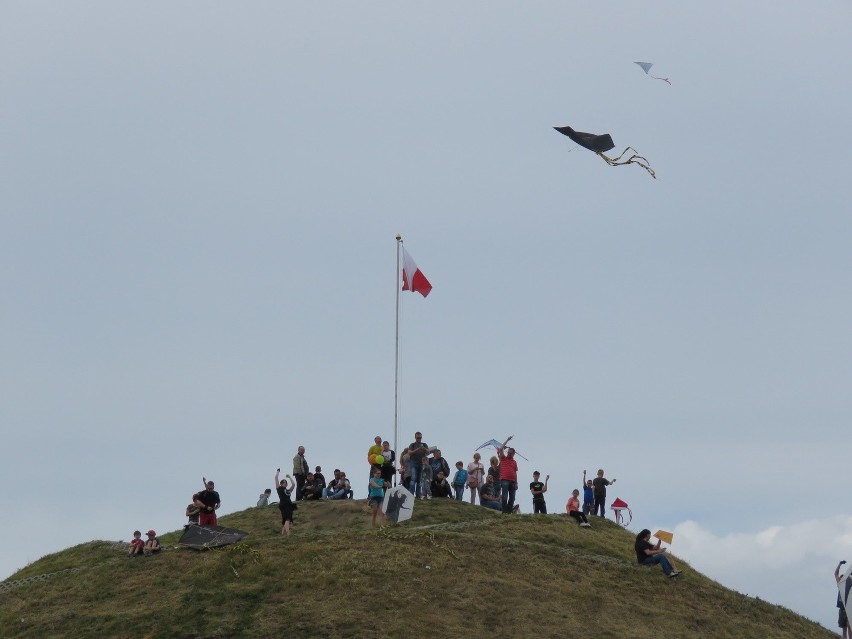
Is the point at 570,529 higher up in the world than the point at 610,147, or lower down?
lower down

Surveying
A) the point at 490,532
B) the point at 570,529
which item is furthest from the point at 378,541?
the point at 570,529

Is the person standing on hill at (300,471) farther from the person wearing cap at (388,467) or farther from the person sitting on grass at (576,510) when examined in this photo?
the person sitting on grass at (576,510)

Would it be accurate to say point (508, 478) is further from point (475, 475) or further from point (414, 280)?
point (414, 280)

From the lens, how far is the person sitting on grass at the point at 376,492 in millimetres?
35406

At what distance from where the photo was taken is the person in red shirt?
40.3 metres

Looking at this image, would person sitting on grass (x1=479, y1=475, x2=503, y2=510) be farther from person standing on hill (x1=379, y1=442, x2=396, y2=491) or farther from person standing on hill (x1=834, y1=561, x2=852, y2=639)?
person standing on hill (x1=834, y1=561, x2=852, y2=639)

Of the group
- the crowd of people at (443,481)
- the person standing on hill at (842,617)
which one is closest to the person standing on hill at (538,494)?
the crowd of people at (443,481)

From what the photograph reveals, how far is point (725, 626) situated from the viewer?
3158cm

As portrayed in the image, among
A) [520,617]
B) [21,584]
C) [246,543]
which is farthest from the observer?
[21,584]

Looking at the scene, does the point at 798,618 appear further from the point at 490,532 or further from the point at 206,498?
the point at 206,498

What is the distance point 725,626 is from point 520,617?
5.91 m

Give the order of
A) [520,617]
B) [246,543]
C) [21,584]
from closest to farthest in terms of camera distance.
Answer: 1. [520,617]
2. [246,543]
3. [21,584]

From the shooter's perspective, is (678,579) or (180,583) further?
(678,579)

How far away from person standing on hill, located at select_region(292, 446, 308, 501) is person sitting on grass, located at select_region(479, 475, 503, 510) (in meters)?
6.00
